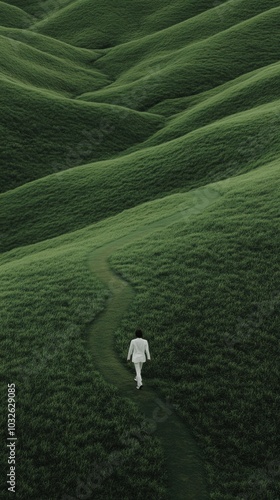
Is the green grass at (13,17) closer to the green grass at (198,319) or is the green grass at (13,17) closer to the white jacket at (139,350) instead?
the green grass at (198,319)

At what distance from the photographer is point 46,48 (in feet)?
376

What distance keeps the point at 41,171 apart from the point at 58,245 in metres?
Answer: 25.5

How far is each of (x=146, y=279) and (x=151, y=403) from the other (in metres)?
9.19

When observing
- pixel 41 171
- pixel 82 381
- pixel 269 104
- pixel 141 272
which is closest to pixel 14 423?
pixel 82 381

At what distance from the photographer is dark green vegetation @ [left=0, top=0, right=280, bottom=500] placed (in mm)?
13775

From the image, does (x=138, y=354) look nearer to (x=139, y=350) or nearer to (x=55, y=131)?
(x=139, y=350)

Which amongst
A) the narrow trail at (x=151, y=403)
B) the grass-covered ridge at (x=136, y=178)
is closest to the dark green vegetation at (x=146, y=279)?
the grass-covered ridge at (x=136, y=178)

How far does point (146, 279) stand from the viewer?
23.6m

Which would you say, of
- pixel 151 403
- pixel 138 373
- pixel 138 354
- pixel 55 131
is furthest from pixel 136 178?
pixel 151 403

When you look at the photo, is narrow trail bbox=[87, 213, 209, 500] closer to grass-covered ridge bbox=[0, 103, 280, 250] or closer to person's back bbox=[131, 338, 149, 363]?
person's back bbox=[131, 338, 149, 363]

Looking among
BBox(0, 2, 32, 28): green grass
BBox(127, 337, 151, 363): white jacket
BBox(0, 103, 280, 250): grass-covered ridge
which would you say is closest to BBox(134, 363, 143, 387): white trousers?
BBox(127, 337, 151, 363): white jacket

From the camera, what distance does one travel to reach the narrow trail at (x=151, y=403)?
42.8ft

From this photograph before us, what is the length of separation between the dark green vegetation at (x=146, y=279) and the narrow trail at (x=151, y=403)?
35 cm

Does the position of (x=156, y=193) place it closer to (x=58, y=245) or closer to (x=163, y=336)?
(x=58, y=245)
